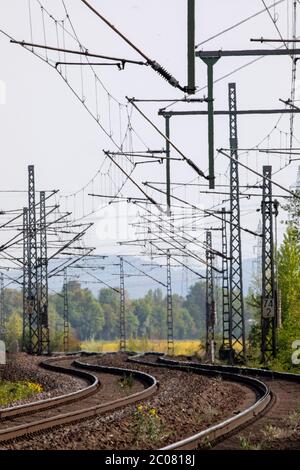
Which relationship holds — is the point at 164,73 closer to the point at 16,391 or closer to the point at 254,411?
the point at 254,411

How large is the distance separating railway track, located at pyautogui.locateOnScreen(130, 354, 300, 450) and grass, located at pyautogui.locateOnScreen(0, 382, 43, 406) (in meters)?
6.49

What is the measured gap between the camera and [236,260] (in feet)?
142

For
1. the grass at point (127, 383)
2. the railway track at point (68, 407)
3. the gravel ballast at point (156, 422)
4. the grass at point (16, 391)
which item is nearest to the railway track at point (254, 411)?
the gravel ballast at point (156, 422)

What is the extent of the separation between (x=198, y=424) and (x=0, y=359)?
2305cm

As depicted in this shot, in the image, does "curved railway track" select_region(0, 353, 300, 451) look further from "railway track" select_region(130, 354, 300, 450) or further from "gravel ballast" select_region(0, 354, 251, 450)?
"gravel ballast" select_region(0, 354, 251, 450)

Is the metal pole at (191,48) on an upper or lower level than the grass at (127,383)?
upper

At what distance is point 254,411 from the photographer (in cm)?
2123

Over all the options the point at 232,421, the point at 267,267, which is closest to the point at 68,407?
the point at 232,421

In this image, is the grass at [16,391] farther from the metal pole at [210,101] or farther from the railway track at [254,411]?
the metal pole at [210,101]

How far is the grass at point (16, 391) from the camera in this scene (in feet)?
94.1

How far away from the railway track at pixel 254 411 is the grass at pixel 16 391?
6.49 meters

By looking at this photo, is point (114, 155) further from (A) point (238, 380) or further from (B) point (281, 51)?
(B) point (281, 51)
